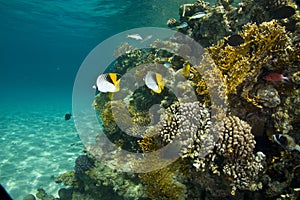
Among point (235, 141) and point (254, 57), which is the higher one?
point (254, 57)

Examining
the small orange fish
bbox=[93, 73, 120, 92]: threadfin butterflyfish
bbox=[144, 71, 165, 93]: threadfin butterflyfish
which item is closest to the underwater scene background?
the small orange fish

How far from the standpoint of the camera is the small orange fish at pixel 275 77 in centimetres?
409

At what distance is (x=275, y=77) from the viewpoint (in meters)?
4.15

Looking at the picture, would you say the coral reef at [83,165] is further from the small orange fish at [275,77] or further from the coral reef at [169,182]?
the small orange fish at [275,77]

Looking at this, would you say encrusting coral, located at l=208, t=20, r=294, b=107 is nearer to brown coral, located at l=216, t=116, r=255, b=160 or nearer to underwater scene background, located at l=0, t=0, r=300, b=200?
underwater scene background, located at l=0, t=0, r=300, b=200

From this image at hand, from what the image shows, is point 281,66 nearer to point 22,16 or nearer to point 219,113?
point 219,113

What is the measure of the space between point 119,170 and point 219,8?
4.97m

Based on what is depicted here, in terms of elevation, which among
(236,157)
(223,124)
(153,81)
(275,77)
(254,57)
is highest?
(254,57)

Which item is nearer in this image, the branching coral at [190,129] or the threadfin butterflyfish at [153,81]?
the branching coral at [190,129]

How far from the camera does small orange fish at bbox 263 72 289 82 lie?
4094mm

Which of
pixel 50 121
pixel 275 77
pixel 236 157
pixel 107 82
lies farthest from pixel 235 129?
pixel 50 121

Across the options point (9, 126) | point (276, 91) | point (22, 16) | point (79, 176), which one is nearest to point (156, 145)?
point (276, 91)

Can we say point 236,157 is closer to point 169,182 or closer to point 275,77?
point 169,182

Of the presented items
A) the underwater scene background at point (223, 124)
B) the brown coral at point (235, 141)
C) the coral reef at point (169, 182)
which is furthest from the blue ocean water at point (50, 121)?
the brown coral at point (235, 141)
